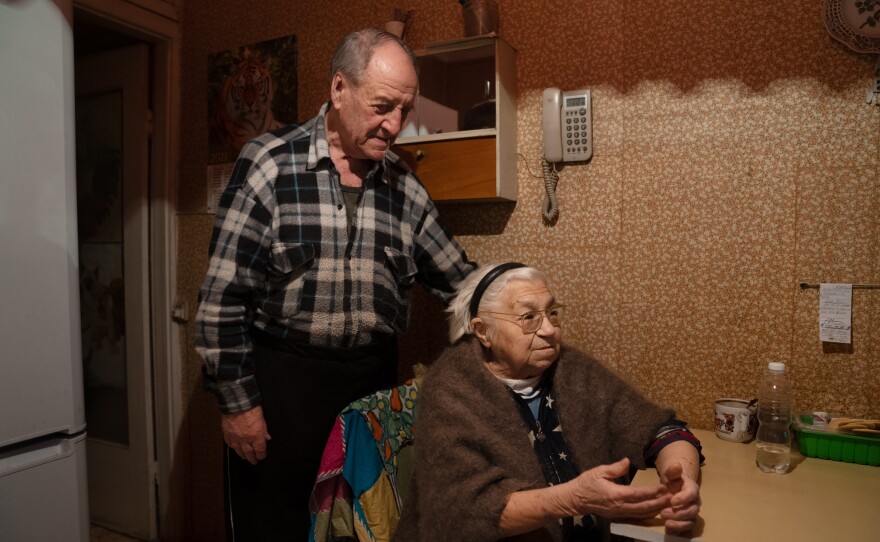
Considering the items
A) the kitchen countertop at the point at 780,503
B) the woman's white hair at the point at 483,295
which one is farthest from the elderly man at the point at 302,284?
the kitchen countertop at the point at 780,503

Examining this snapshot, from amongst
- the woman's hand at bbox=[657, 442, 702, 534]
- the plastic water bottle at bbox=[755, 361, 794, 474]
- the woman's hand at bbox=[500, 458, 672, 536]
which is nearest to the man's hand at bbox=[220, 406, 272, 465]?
the woman's hand at bbox=[500, 458, 672, 536]

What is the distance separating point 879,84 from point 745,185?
398 mm

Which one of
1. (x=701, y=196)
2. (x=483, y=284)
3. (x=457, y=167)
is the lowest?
(x=483, y=284)

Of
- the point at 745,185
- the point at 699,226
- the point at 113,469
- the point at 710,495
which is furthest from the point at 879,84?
the point at 113,469

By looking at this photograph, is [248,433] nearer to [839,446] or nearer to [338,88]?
[338,88]

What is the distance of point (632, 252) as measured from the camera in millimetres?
1892

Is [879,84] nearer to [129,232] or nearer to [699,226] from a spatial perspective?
[699,226]

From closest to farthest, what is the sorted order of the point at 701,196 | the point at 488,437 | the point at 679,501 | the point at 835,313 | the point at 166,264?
the point at 679,501, the point at 488,437, the point at 835,313, the point at 701,196, the point at 166,264

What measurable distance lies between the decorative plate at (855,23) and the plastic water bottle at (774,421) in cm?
87

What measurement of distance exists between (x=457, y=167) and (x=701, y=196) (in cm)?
75

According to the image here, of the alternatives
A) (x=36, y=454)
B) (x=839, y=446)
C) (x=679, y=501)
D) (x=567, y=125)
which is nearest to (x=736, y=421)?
(x=839, y=446)

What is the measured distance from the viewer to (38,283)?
1244mm

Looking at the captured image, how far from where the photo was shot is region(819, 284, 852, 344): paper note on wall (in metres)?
1.64

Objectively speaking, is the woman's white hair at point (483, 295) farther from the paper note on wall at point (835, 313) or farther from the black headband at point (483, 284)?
the paper note on wall at point (835, 313)
